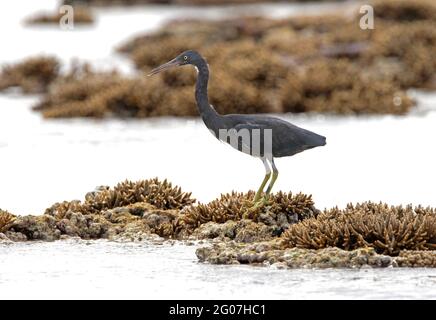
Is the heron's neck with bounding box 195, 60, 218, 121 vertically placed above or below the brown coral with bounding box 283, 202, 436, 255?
above

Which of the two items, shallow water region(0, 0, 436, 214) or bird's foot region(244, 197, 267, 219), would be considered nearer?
bird's foot region(244, 197, 267, 219)

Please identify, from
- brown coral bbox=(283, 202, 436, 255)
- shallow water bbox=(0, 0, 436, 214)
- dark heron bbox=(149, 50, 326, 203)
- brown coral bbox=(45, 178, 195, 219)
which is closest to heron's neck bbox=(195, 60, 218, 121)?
dark heron bbox=(149, 50, 326, 203)

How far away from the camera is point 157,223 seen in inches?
614

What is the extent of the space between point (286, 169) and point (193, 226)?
7.71 metres

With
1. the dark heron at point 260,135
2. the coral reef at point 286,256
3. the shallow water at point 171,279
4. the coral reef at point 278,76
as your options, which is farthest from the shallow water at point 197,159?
the coral reef at point 286,256

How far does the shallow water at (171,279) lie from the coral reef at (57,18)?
4390 cm

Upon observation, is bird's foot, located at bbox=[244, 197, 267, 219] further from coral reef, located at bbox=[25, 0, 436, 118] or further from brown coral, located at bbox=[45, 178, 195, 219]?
coral reef, located at bbox=[25, 0, 436, 118]

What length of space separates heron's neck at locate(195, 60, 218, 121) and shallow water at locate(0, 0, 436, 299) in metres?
1.61

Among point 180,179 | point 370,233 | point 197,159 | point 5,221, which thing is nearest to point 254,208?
point 370,233

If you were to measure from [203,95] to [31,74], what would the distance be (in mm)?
24890

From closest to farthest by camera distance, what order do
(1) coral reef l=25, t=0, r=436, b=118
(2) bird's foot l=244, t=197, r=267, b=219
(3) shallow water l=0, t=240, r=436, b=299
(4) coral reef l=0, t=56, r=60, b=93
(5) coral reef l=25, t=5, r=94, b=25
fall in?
(3) shallow water l=0, t=240, r=436, b=299 < (2) bird's foot l=244, t=197, r=267, b=219 < (1) coral reef l=25, t=0, r=436, b=118 < (4) coral reef l=0, t=56, r=60, b=93 < (5) coral reef l=25, t=5, r=94, b=25

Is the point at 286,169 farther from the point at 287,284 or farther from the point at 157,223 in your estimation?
the point at 287,284

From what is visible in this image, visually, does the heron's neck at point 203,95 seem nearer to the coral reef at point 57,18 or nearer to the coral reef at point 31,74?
the coral reef at point 31,74

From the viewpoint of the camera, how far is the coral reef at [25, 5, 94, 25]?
5756 cm
